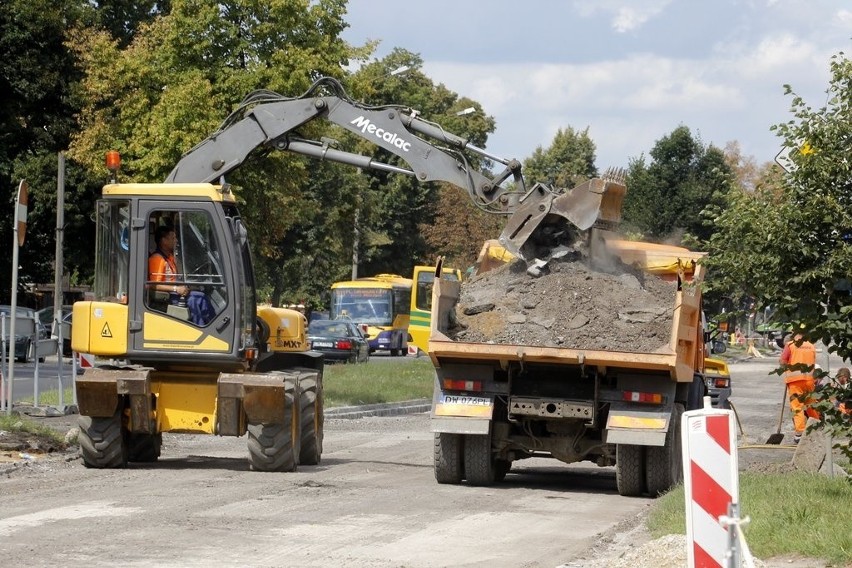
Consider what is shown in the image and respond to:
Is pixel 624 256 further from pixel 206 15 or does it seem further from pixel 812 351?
pixel 206 15

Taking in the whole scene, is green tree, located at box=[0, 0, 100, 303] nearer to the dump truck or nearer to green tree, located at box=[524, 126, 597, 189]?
the dump truck

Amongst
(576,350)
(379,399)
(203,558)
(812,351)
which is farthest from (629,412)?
(379,399)

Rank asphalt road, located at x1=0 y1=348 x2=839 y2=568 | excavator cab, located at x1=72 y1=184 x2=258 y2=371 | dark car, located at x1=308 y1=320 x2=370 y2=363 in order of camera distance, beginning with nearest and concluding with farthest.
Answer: asphalt road, located at x1=0 y1=348 x2=839 y2=568, excavator cab, located at x1=72 y1=184 x2=258 y2=371, dark car, located at x1=308 y1=320 x2=370 y2=363

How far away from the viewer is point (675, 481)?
1465 centimetres

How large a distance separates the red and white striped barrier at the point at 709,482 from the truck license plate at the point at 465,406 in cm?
769

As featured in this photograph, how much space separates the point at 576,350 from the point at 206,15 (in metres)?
14.9

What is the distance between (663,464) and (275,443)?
4.01 meters

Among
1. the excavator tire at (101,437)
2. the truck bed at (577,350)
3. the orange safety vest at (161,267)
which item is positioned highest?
the orange safety vest at (161,267)

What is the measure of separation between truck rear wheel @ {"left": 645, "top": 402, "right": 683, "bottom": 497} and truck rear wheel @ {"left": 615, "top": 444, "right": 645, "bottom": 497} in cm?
A: 7

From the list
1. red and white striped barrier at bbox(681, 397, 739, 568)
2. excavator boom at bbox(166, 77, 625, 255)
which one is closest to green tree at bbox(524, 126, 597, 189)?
excavator boom at bbox(166, 77, 625, 255)

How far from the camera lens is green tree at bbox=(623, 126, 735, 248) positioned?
59188 millimetres

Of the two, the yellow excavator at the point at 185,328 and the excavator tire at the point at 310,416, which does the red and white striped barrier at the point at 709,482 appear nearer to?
the yellow excavator at the point at 185,328

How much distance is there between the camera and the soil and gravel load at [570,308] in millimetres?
14305

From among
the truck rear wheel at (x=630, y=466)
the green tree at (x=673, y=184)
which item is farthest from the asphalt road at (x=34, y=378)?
the green tree at (x=673, y=184)
